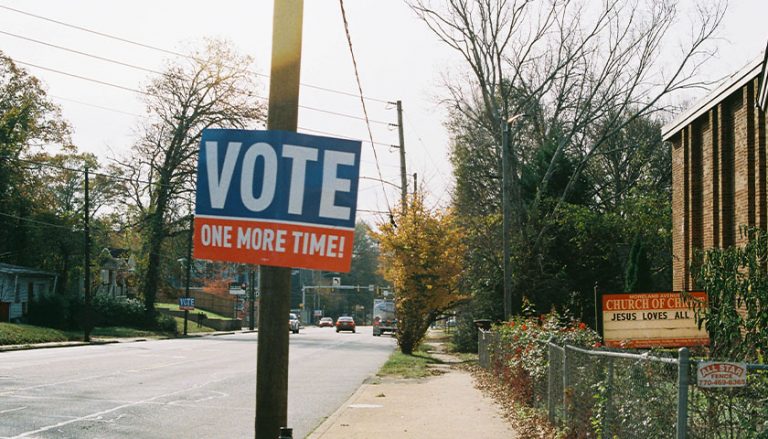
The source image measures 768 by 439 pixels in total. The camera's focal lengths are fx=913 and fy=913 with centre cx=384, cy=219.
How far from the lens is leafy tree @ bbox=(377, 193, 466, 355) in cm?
3578

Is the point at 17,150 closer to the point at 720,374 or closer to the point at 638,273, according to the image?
the point at 638,273

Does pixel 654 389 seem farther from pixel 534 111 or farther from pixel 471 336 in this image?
pixel 534 111

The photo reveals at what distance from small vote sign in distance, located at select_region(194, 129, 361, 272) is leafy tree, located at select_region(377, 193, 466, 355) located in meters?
28.8

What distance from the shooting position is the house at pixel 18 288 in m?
51.0

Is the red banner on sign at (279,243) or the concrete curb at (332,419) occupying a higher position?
the red banner on sign at (279,243)

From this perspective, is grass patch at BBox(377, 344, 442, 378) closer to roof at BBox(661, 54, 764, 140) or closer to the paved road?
the paved road

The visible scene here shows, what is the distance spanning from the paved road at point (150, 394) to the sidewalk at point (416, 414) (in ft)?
1.66

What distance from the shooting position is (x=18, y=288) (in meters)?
54.5

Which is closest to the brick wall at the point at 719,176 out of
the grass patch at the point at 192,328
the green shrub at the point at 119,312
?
the green shrub at the point at 119,312

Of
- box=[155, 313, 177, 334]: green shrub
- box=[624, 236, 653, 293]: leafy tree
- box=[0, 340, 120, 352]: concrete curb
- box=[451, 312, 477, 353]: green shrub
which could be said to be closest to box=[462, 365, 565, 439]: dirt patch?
box=[624, 236, 653, 293]: leafy tree

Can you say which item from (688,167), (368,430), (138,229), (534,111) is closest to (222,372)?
(368,430)

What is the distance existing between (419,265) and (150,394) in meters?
18.6

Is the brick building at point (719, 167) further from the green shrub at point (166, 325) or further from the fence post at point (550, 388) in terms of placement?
the green shrub at point (166, 325)

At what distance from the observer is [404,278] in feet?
118
